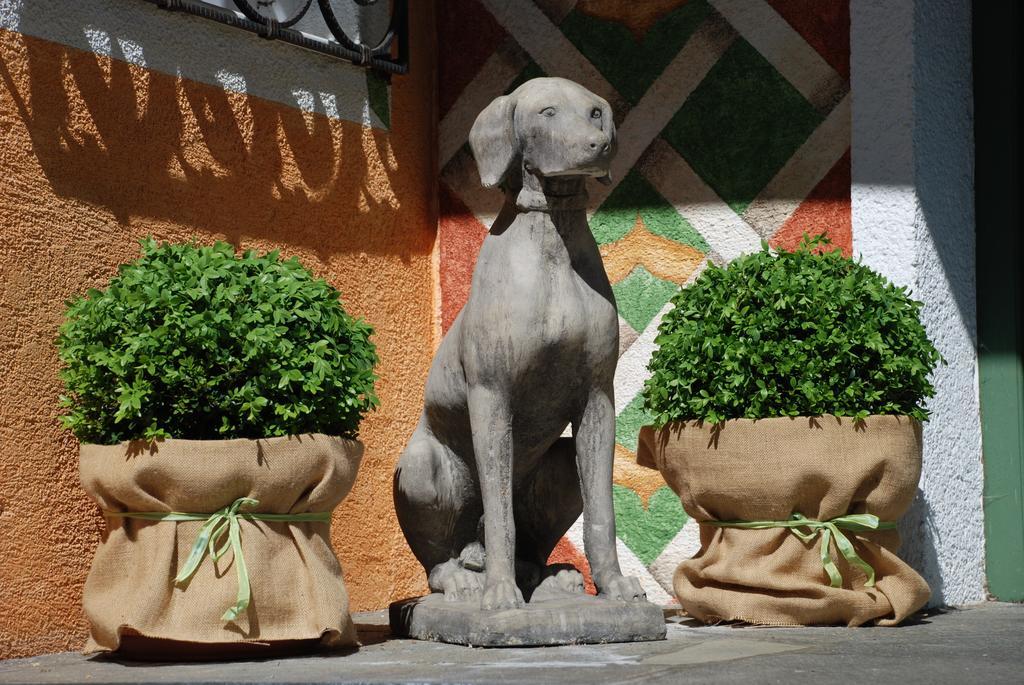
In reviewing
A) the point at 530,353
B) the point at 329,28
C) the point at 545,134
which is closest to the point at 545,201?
the point at 545,134

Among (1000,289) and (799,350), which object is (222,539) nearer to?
(799,350)

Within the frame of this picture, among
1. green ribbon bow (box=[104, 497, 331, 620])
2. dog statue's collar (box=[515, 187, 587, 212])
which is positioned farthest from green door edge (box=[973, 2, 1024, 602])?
green ribbon bow (box=[104, 497, 331, 620])

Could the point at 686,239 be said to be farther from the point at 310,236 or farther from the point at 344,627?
the point at 344,627

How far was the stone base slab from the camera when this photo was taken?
3.52 metres

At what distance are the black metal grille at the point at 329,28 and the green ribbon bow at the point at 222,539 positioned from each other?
1.67m

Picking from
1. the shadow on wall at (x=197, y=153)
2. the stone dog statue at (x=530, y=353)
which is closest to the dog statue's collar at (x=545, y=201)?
the stone dog statue at (x=530, y=353)

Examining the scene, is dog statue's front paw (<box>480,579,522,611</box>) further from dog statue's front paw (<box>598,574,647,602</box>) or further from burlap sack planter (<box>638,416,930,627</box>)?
burlap sack planter (<box>638,416,930,627</box>)

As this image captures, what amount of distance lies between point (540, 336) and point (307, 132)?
1.59 meters

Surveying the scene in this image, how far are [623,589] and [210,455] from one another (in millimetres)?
1135

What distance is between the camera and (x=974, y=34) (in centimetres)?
509

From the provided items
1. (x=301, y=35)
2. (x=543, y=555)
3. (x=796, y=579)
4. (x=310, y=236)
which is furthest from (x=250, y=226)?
(x=796, y=579)

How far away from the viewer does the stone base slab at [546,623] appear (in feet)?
11.6

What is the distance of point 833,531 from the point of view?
3.99m

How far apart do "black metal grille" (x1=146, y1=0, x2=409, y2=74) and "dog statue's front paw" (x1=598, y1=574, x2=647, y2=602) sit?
2158 millimetres
